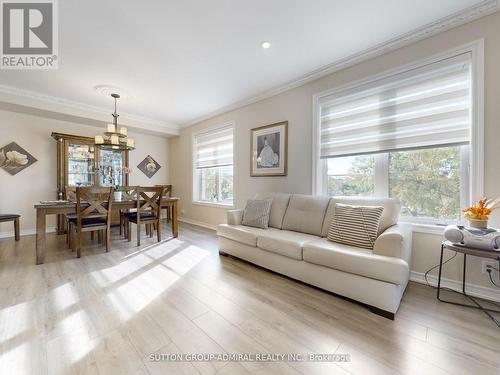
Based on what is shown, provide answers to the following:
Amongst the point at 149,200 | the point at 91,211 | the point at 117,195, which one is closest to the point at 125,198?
the point at 117,195

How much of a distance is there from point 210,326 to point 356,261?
4.18 feet

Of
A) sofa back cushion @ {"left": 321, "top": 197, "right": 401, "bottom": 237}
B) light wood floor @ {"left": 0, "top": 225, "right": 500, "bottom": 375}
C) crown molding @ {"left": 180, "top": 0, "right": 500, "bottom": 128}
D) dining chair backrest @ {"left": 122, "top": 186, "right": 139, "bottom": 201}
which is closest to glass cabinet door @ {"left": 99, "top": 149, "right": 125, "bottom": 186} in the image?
dining chair backrest @ {"left": 122, "top": 186, "right": 139, "bottom": 201}

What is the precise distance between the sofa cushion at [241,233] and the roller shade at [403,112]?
1473 millimetres

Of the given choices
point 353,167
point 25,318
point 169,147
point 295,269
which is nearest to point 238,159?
point 353,167

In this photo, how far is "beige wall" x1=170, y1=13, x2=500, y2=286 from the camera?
1.92 m

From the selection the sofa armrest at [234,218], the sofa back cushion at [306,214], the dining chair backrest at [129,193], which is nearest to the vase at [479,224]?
the sofa back cushion at [306,214]

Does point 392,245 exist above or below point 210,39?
below

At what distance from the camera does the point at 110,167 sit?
4805mm

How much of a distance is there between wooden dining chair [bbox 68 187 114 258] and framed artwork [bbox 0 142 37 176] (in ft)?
6.74

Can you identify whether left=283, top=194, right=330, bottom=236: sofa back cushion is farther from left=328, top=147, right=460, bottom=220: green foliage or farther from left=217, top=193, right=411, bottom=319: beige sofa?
left=328, top=147, right=460, bottom=220: green foliage

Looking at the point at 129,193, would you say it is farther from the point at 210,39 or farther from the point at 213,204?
the point at 210,39

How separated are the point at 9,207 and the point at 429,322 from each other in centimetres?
636

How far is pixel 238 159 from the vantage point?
4.22 meters

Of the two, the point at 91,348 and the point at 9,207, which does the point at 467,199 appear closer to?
the point at 91,348
